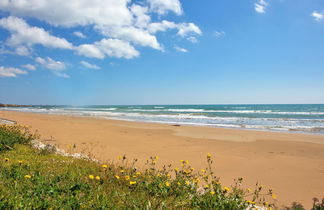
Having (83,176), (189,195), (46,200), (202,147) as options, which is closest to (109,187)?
(83,176)

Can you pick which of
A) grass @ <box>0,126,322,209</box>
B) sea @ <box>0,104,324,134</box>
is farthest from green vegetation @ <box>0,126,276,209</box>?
sea @ <box>0,104,324,134</box>

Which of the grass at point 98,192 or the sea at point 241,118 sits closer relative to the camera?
the grass at point 98,192

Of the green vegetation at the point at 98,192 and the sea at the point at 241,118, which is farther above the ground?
the green vegetation at the point at 98,192

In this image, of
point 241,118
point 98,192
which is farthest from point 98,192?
point 241,118

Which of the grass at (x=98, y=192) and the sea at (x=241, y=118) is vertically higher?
the grass at (x=98, y=192)

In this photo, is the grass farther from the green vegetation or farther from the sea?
the sea

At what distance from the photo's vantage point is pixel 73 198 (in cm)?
264

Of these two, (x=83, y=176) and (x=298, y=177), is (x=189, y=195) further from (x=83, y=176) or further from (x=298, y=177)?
(x=298, y=177)

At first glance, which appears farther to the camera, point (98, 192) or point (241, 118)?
point (241, 118)

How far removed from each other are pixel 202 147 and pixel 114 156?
13.2 feet

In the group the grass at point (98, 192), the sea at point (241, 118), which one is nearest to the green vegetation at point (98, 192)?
the grass at point (98, 192)

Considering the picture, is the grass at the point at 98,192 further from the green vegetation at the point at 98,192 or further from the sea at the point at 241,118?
the sea at the point at 241,118

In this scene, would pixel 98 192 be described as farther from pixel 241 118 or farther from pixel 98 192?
pixel 241 118

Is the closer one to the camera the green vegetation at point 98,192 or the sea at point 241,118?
the green vegetation at point 98,192
